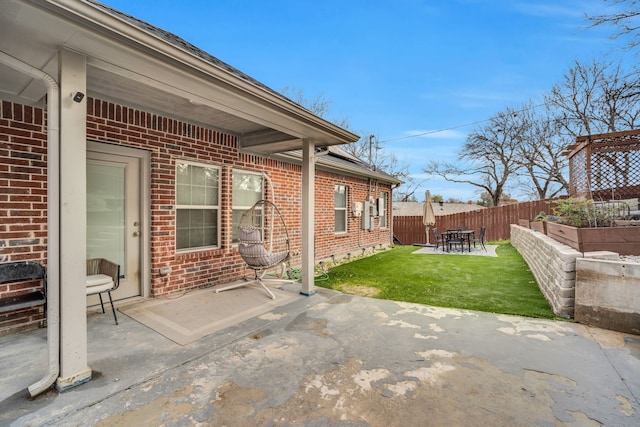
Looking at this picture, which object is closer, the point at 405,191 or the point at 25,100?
the point at 25,100

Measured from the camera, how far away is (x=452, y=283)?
18.1 feet

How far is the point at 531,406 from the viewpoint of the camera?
202 cm

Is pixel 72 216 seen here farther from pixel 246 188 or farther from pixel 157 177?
pixel 246 188

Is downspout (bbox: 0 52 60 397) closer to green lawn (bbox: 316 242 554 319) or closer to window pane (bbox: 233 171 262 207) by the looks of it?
window pane (bbox: 233 171 262 207)

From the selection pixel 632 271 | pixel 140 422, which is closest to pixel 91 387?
pixel 140 422

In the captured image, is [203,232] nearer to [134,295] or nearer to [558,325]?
[134,295]

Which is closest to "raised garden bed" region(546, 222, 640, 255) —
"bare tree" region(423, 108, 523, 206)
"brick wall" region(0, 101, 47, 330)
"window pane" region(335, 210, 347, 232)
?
"window pane" region(335, 210, 347, 232)

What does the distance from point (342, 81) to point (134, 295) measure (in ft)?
58.8

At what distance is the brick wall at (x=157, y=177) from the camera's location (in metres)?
3.05

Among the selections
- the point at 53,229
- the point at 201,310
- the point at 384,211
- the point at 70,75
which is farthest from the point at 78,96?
the point at 384,211

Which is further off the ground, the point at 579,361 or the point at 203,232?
the point at 203,232

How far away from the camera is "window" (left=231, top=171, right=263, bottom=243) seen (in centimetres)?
546

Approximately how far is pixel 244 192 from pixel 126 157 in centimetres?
205

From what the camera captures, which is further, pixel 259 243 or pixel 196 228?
pixel 196 228
